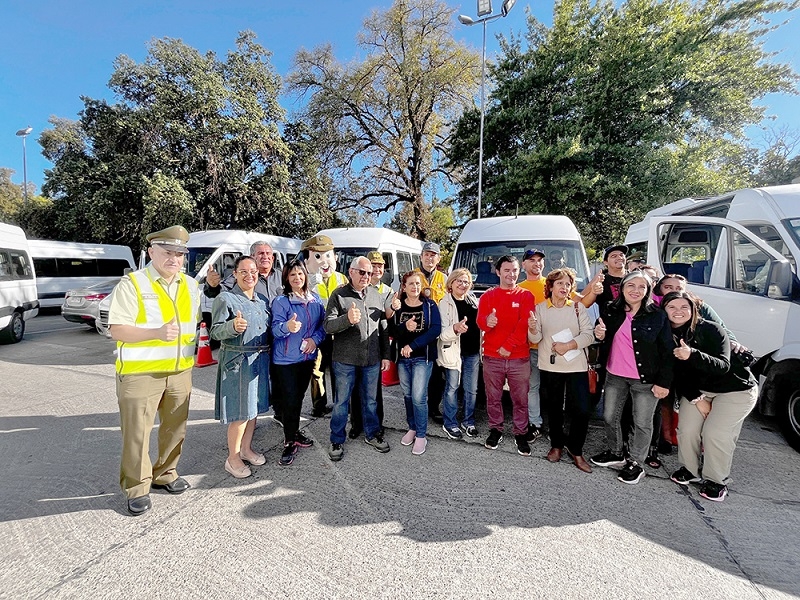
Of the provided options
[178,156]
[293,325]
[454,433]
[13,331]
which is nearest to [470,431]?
[454,433]

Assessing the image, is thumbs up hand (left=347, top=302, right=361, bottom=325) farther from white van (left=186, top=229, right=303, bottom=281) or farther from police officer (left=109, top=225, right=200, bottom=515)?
white van (left=186, top=229, right=303, bottom=281)

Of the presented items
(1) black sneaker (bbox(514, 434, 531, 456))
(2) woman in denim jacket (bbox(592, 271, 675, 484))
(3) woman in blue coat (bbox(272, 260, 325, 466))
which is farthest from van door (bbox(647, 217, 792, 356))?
(3) woman in blue coat (bbox(272, 260, 325, 466))

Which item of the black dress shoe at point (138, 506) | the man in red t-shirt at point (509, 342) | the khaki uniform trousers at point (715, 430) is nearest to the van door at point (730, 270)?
the khaki uniform trousers at point (715, 430)

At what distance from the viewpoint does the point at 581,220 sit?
47.0 feet

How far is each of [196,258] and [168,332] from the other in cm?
815

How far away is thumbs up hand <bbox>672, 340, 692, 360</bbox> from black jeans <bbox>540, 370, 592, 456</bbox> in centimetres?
70

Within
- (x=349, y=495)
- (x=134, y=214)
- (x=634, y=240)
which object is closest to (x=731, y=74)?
(x=634, y=240)

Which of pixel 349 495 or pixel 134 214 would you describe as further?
pixel 134 214

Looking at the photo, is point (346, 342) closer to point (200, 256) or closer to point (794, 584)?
point (794, 584)

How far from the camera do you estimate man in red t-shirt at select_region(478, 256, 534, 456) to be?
3.58 m

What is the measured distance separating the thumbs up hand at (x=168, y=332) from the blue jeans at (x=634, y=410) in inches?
135

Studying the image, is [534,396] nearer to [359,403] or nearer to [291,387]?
[359,403]

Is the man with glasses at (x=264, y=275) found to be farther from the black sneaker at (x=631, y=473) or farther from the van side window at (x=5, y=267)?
the van side window at (x=5, y=267)

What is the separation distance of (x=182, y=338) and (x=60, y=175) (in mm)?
20121
